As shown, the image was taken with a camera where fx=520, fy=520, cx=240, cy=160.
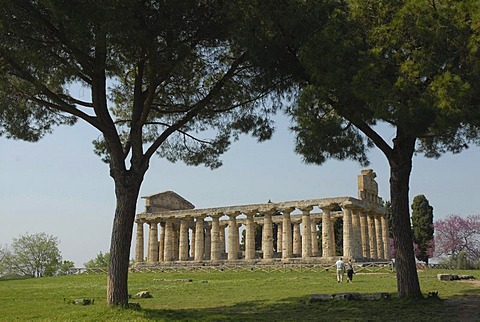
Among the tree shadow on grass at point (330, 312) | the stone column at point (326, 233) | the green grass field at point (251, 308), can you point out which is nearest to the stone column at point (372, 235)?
the stone column at point (326, 233)

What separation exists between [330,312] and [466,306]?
3219mm

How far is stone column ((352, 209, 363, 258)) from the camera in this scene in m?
38.4

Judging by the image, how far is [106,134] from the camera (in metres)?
13.7

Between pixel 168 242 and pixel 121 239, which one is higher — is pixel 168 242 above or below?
above

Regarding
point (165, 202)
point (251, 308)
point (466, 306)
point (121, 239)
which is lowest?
point (251, 308)

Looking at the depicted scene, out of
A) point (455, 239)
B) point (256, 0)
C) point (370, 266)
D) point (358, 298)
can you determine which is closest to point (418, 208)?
point (455, 239)

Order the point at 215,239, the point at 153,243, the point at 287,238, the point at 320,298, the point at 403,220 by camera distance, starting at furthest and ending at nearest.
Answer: the point at 153,243, the point at 215,239, the point at 287,238, the point at 320,298, the point at 403,220

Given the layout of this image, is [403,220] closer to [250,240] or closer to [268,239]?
[268,239]

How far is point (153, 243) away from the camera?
50.8m

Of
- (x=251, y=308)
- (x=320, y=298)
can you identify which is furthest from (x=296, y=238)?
(x=251, y=308)

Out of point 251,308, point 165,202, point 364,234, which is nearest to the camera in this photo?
point 251,308

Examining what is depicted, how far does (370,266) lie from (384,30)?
72.9 feet

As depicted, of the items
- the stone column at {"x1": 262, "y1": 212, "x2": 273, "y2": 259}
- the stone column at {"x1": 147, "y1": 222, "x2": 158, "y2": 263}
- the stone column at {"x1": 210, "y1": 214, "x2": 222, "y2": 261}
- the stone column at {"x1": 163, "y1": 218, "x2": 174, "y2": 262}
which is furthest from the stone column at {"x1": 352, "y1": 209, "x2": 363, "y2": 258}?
the stone column at {"x1": 147, "y1": 222, "x2": 158, "y2": 263}

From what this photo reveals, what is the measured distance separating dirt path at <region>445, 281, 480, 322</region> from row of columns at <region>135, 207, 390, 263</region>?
24.1 meters
